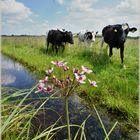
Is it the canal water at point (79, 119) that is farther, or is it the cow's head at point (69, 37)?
the cow's head at point (69, 37)

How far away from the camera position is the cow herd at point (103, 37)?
10.7m

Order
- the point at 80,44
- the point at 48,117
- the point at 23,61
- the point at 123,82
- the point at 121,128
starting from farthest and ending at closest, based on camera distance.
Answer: the point at 80,44, the point at 23,61, the point at 123,82, the point at 48,117, the point at 121,128

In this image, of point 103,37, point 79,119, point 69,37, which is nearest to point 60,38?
point 69,37

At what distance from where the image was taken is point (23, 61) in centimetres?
1245

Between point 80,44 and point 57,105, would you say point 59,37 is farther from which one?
point 57,105

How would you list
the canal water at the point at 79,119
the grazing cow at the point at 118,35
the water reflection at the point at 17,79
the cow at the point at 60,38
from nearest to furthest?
the canal water at the point at 79,119
the water reflection at the point at 17,79
the grazing cow at the point at 118,35
the cow at the point at 60,38

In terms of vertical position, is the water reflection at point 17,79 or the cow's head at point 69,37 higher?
the cow's head at point 69,37

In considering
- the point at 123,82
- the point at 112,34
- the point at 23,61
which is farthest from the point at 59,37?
the point at 123,82

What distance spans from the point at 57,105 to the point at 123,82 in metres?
1.55

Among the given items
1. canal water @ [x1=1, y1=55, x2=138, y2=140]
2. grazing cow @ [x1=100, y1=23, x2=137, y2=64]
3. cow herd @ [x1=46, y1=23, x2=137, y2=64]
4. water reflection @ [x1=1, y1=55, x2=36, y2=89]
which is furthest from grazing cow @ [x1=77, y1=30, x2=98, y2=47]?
canal water @ [x1=1, y1=55, x2=138, y2=140]

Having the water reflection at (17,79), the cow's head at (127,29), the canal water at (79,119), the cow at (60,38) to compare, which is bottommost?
the canal water at (79,119)

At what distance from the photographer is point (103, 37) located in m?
12.4

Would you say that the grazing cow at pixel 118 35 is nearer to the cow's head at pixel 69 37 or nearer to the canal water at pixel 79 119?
the cow's head at pixel 69 37

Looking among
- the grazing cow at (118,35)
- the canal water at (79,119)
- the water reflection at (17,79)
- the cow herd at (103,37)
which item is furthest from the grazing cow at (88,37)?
the canal water at (79,119)
